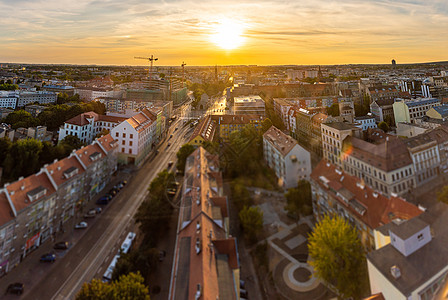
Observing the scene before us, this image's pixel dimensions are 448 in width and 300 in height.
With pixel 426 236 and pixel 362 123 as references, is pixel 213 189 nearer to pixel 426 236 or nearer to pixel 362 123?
pixel 426 236

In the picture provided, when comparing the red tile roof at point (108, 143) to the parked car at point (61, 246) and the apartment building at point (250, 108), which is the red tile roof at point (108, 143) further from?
the apartment building at point (250, 108)

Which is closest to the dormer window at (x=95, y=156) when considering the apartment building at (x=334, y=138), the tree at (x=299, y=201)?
the tree at (x=299, y=201)

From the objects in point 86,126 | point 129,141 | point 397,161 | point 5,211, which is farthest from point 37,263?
point 397,161

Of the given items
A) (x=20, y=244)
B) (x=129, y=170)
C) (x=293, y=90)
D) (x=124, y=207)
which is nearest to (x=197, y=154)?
(x=124, y=207)

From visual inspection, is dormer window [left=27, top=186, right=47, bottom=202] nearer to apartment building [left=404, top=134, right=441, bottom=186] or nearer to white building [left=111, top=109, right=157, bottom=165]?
white building [left=111, top=109, right=157, bottom=165]

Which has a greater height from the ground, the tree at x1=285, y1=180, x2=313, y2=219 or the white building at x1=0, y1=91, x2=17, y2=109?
the white building at x1=0, y1=91, x2=17, y2=109

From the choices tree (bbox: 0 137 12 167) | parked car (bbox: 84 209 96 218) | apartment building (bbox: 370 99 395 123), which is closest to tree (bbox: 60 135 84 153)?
tree (bbox: 0 137 12 167)
